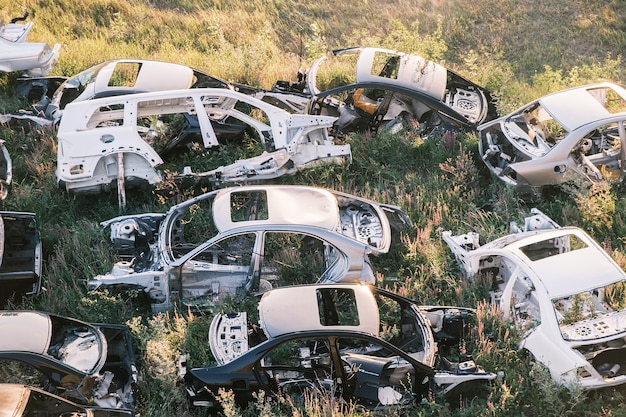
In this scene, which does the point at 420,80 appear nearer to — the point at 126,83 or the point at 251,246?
the point at 251,246

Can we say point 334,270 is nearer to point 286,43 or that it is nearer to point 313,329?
point 313,329

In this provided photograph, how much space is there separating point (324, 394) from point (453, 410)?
4.49ft

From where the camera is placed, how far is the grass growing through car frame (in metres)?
7.55

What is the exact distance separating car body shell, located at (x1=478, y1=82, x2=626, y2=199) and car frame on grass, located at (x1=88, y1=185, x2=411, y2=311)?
237cm

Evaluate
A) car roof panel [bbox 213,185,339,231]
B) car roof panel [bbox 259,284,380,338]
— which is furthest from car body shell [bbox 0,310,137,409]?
car roof panel [bbox 213,185,339,231]

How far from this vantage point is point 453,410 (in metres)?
7.31

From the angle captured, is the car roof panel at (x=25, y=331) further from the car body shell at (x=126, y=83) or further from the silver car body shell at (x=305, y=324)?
the car body shell at (x=126, y=83)

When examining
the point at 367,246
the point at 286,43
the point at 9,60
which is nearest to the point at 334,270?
the point at 367,246

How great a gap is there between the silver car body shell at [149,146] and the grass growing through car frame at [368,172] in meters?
0.40

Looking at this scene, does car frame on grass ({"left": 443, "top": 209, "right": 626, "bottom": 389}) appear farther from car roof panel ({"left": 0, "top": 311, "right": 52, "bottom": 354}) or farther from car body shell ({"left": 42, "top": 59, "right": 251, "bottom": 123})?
car body shell ({"left": 42, "top": 59, "right": 251, "bottom": 123})

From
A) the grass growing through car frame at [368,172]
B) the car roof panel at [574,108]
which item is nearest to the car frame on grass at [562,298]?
the grass growing through car frame at [368,172]

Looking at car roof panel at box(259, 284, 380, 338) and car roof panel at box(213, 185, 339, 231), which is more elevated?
car roof panel at box(213, 185, 339, 231)

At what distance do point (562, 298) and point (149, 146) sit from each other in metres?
5.70

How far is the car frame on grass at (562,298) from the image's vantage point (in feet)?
24.3
